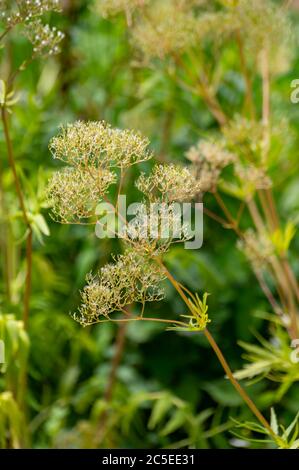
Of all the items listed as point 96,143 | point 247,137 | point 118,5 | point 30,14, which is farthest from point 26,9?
point 247,137

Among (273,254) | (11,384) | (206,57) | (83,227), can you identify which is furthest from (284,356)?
(206,57)

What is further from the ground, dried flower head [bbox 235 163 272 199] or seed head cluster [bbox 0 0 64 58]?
seed head cluster [bbox 0 0 64 58]

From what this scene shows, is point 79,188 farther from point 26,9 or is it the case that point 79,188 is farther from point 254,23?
point 254,23

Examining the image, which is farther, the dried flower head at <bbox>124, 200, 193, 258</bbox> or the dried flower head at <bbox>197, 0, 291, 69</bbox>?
the dried flower head at <bbox>197, 0, 291, 69</bbox>

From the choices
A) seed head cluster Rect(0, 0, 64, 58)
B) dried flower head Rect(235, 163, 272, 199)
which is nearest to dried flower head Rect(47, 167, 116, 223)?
seed head cluster Rect(0, 0, 64, 58)

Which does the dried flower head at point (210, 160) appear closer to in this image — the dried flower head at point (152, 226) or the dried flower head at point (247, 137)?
the dried flower head at point (247, 137)

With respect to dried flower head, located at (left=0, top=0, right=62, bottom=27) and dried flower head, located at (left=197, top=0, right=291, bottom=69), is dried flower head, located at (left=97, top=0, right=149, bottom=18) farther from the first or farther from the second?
dried flower head, located at (left=0, top=0, right=62, bottom=27)

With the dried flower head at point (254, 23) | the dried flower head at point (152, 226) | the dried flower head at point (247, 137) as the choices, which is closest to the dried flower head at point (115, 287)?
the dried flower head at point (152, 226)

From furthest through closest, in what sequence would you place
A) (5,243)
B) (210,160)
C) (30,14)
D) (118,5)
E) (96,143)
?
(5,243)
(118,5)
(210,160)
(30,14)
(96,143)

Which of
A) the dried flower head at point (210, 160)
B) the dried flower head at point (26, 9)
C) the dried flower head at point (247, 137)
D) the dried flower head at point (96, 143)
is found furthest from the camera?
the dried flower head at point (247, 137)

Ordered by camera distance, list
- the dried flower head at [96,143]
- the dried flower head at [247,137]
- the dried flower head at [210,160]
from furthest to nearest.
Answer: the dried flower head at [247,137] → the dried flower head at [210,160] → the dried flower head at [96,143]

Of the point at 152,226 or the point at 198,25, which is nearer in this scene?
the point at 152,226

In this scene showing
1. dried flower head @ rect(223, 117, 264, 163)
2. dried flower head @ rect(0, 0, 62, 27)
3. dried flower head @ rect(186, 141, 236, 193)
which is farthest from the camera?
dried flower head @ rect(223, 117, 264, 163)

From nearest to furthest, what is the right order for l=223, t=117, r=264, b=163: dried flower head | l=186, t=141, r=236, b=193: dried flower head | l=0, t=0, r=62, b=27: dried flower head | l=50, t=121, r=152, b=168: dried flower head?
l=50, t=121, r=152, b=168: dried flower head < l=0, t=0, r=62, b=27: dried flower head < l=186, t=141, r=236, b=193: dried flower head < l=223, t=117, r=264, b=163: dried flower head
